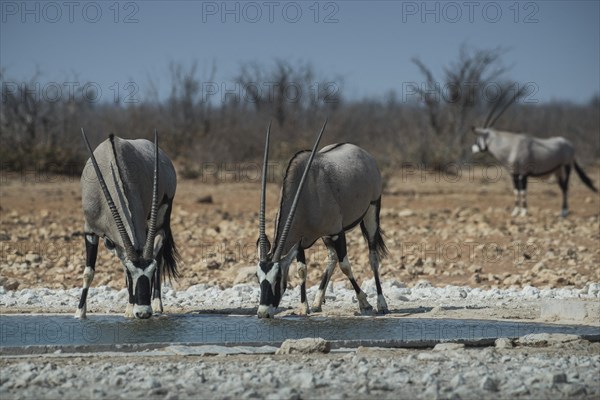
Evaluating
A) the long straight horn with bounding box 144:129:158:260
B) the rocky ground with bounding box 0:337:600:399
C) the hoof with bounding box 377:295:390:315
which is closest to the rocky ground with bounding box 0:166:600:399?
the rocky ground with bounding box 0:337:600:399

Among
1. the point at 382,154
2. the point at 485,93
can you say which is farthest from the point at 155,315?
the point at 485,93

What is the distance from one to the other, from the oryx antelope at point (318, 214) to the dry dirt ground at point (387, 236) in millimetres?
1916

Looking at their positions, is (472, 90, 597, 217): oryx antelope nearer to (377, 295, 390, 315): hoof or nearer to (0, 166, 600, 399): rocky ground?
(0, 166, 600, 399): rocky ground

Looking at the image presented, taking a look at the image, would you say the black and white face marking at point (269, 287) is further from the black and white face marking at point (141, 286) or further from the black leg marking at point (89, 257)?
the black leg marking at point (89, 257)

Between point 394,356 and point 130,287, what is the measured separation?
227 centimetres

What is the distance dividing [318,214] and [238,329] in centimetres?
136

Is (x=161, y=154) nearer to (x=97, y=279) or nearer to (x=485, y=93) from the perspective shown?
(x=97, y=279)

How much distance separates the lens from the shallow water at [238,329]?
690 centimetres

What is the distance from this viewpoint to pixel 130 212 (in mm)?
8117

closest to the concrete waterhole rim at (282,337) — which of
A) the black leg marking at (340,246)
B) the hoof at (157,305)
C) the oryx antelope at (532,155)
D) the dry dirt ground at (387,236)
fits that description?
the hoof at (157,305)

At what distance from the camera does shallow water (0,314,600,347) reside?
690 centimetres

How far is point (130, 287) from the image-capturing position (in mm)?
7727

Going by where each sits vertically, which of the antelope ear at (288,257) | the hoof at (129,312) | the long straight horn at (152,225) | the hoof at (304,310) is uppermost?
the long straight horn at (152,225)

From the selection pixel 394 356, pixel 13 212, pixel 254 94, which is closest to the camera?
pixel 394 356
